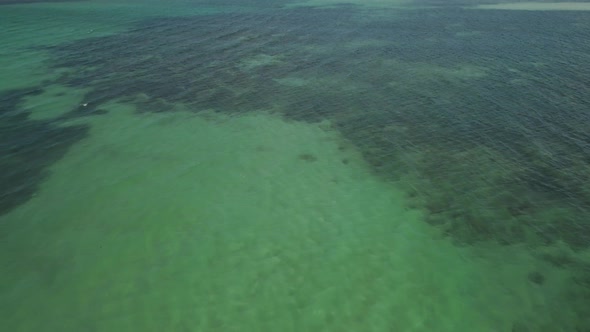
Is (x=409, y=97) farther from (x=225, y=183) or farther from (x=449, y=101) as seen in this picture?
(x=225, y=183)

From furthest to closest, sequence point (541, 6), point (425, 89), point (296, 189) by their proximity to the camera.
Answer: point (541, 6) → point (425, 89) → point (296, 189)

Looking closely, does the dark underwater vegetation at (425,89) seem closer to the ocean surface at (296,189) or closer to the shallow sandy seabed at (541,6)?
the ocean surface at (296,189)

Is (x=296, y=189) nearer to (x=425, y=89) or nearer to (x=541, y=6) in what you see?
(x=425, y=89)

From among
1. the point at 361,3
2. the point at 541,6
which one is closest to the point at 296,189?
the point at 361,3

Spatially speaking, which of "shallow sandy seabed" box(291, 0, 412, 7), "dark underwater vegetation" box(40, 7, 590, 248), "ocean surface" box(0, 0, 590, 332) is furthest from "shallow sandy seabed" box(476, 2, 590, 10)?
"ocean surface" box(0, 0, 590, 332)

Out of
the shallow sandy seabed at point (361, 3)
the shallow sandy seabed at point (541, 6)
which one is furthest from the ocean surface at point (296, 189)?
the shallow sandy seabed at point (361, 3)

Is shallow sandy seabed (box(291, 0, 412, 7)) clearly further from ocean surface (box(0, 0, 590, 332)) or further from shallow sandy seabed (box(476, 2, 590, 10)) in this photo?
ocean surface (box(0, 0, 590, 332))

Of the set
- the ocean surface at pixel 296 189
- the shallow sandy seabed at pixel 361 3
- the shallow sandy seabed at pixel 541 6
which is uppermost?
the shallow sandy seabed at pixel 361 3
